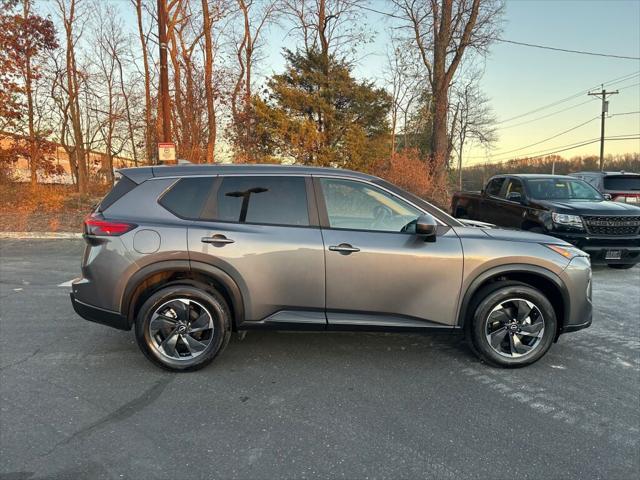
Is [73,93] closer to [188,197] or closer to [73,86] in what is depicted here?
[73,86]

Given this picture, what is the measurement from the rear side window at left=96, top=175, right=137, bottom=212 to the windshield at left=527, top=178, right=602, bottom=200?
7.44 m

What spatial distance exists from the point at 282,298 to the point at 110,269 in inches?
56.4

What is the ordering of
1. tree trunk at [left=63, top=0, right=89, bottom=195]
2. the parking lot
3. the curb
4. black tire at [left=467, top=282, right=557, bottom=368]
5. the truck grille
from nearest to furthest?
the parking lot < black tire at [left=467, top=282, right=557, bottom=368] < the truck grille < the curb < tree trunk at [left=63, top=0, right=89, bottom=195]

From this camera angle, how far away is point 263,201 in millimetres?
3656

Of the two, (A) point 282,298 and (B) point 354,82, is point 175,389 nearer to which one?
(A) point 282,298

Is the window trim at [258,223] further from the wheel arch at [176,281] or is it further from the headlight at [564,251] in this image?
the headlight at [564,251]

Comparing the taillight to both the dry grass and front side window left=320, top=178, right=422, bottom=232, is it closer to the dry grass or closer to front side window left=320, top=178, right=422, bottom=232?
front side window left=320, top=178, right=422, bottom=232

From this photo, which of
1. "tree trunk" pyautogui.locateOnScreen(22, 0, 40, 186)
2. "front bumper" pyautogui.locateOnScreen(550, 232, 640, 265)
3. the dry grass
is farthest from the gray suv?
"tree trunk" pyautogui.locateOnScreen(22, 0, 40, 186)

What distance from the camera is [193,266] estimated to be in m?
3.50

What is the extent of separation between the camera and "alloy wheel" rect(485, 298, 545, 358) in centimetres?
368

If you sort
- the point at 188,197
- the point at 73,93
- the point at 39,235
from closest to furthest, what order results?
the point at 188,197 → the point at 39,235 → the point at 73,93

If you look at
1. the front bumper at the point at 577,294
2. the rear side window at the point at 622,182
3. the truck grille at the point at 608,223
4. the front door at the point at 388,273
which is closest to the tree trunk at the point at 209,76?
the rear side window at the point at 622,182

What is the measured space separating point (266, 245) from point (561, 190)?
725 centimetres

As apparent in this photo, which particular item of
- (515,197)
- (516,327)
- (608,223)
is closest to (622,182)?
(515,197)
